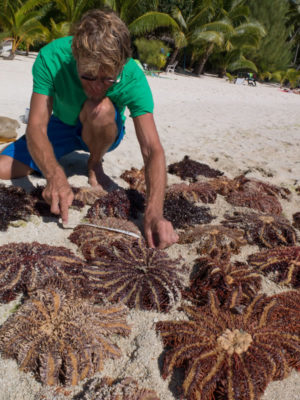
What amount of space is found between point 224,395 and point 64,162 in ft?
12.2

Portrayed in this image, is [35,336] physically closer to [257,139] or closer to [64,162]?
[64,162]

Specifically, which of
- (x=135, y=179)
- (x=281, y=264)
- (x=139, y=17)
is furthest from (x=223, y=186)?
(x=139, y=17)

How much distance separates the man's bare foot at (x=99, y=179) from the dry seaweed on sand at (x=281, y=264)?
1951mm

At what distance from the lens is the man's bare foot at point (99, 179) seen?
4070mm

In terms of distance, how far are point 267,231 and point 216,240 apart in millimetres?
571

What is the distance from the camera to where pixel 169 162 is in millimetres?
5301

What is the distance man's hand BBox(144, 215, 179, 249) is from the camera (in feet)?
8.73

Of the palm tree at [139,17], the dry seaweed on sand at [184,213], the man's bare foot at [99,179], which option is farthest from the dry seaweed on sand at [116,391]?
the palm tree at [139,17]

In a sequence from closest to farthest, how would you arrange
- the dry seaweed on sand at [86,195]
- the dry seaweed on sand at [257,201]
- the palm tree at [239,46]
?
the dry seaweed on sand at [86,195] → the dry seaweed on sand at [257,201] → the palm tree at [239,46]

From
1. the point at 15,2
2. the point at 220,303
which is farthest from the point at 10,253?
the point at 15,2

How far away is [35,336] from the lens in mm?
1788

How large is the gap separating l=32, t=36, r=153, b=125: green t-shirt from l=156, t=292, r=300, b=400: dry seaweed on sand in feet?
6.59

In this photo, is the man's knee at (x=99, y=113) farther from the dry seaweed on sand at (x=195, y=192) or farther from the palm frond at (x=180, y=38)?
the palm frond at (x=180, y=38)

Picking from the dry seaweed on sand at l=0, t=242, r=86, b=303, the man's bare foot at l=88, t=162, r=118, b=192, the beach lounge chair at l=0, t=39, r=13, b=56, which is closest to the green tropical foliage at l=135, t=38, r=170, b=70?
the beach lounge chair at l=0, t=39, r=13, b=56
